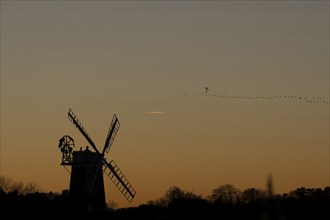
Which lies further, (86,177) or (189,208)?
(86,177)

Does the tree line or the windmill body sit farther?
the windmill body

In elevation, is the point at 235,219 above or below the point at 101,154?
below

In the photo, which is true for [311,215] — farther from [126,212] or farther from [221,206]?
[126,212]

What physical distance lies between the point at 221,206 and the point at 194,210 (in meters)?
2.87

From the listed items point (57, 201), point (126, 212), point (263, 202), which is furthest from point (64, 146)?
point (263, 202)

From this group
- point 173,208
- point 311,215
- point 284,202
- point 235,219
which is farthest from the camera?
point 173,208

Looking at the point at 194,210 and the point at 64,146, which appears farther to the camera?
the point at 64,146

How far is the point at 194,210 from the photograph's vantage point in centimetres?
6606

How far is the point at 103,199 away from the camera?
91312mm

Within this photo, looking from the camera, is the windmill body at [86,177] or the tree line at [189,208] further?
the windmill body at [86,177]

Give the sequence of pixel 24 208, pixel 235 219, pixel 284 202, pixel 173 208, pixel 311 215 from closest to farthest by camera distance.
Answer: pixel 235 219, pixel 311 215, pixel 284 202, pixel 173 208, pixel 24 208

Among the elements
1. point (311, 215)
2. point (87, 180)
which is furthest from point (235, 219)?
point (87, 180)

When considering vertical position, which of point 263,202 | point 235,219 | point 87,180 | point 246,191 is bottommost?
point 263,202

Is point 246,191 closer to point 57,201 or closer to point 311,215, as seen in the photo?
point 57,201
